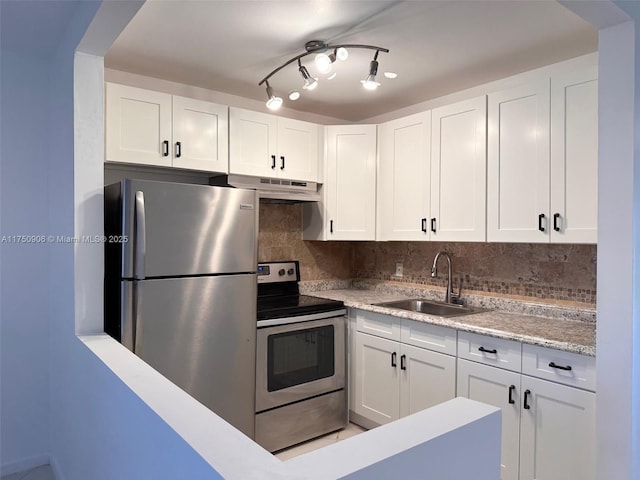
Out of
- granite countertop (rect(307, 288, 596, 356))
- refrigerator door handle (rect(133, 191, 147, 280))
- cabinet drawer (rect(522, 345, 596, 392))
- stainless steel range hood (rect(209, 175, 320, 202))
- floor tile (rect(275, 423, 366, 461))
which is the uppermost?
stainless steel range hood (rect(209, 175, 320, 202))

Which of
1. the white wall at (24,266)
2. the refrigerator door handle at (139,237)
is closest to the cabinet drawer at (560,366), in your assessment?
the refrigerator door handle at (139,237)

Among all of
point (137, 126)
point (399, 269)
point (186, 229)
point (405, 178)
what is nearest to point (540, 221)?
point (405, 178)

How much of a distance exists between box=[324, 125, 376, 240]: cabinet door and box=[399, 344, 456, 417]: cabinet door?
1.03 meters

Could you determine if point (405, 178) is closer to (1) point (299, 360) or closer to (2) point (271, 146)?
(2) point (271, 146)

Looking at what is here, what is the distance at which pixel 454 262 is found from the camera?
3.18m

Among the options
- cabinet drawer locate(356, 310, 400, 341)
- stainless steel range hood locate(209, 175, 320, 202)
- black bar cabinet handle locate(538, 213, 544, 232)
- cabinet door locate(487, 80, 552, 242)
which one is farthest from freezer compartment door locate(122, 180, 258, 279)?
black bar cabinet handle locate(538, 213, 544, 232)

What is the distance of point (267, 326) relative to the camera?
8.80ft

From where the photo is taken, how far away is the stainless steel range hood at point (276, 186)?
2953 millimetres

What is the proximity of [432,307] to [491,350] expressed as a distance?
94 cm

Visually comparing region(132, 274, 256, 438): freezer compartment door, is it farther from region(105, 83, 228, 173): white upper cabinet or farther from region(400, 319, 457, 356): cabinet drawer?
region(400, 319, 457, 356): cabinet drawer

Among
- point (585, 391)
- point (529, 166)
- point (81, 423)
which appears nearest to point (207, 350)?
point (81, 423)

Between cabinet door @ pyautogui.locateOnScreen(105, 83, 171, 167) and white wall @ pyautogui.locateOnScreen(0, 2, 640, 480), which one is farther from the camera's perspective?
cabinet door @ pyautogui.locateOnScreen(105, 83, 171, 167)

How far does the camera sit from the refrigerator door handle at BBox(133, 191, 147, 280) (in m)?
2.12

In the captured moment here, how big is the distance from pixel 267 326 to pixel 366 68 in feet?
5.60
